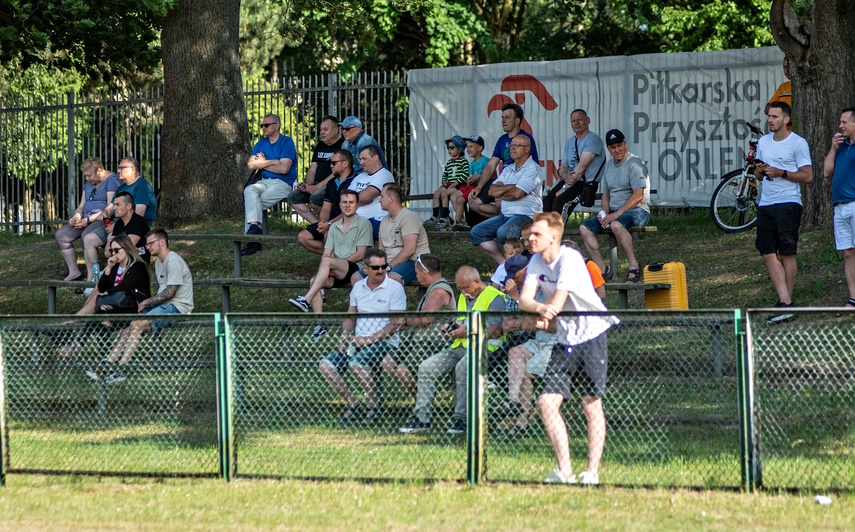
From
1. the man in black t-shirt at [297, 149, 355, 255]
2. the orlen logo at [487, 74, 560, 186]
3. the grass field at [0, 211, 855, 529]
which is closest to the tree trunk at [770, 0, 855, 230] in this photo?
the man in black t-shirt at [297, 149, 355, 255]

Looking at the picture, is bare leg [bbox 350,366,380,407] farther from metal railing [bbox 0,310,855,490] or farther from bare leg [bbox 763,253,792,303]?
bare leg [bbox 763,253,792,303]

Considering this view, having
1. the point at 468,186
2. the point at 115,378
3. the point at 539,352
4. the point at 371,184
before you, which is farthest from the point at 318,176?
the point at 539,352

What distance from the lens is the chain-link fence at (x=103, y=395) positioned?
A: 25.2ft

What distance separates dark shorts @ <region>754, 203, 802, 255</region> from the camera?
34.1 ft

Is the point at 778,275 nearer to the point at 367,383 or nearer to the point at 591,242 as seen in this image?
the point at 591,242

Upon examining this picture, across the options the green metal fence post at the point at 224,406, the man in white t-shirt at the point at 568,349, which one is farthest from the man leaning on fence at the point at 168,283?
the man in white t-shirt at the point at 568,349

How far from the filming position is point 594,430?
22.6 ft

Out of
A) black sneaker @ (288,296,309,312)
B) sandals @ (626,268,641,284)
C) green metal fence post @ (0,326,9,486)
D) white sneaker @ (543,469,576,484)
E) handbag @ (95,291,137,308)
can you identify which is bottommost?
white sneaker @ (543,469,576,484)

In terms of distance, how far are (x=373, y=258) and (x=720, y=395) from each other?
3174 millimetres

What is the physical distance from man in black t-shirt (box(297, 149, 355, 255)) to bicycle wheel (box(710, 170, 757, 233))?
15.1 feet

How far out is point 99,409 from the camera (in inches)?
313

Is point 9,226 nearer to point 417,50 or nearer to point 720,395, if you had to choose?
point 417,50

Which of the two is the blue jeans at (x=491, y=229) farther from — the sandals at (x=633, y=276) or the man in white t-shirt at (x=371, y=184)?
the sandals at (x=633, y=276)

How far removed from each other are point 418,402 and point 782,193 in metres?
4.80
